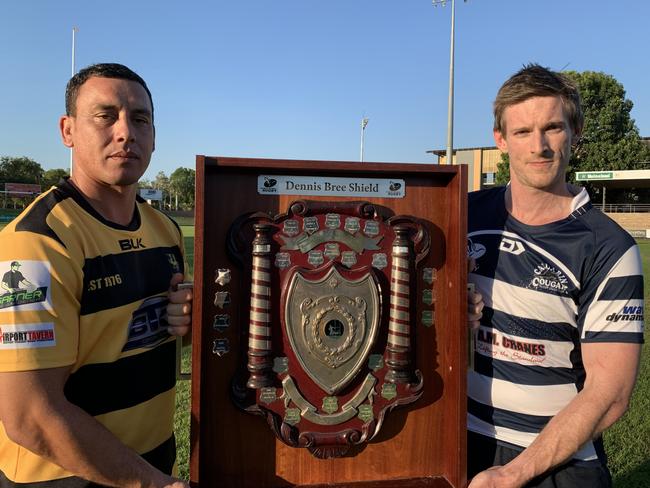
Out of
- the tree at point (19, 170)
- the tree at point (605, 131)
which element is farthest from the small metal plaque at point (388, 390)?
the tree at point (19, 170)

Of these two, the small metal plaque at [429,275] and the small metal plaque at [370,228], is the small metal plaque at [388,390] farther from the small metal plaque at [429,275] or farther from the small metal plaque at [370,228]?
the small metal plaque at [370,228]

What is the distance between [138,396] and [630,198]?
54.7m

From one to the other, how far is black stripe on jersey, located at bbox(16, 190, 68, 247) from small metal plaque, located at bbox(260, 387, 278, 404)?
97 cm

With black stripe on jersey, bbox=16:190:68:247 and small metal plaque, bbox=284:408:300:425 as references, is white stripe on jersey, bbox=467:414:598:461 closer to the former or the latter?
small metal plaque, bbox=284:408:300:425

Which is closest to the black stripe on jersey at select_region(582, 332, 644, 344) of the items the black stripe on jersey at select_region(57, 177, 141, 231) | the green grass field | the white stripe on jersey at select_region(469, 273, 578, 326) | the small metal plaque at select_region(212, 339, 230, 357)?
the white stripe on jersey at select_region(469, 273, 578, 326)

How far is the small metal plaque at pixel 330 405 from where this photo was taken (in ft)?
7.01

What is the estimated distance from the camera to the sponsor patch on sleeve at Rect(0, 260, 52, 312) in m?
1.69

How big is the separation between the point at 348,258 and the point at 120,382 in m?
1.09

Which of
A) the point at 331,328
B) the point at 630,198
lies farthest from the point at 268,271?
the point at 630,198

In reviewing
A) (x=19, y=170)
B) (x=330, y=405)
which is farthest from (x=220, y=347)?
(x=19, y=170)

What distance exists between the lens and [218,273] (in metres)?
2.06

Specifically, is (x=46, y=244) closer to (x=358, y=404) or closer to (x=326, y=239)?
(x=326, y=239)

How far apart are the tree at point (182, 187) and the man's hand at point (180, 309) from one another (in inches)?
3391

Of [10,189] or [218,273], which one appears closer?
[218,273]
